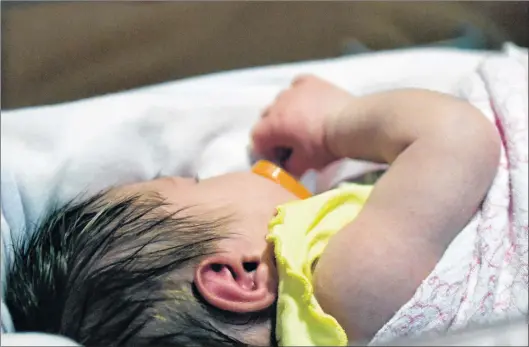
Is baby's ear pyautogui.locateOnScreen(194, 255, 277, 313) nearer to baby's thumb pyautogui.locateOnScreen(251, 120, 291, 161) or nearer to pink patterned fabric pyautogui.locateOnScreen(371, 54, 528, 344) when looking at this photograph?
pink patterned fabric pyautogui.locateOnScreen(371, 54, 528, 344)

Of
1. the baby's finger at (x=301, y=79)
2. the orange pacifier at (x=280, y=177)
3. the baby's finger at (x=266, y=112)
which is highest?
the baby's finger at (x=301, y=79)

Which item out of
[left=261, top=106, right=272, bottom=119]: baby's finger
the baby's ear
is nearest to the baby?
the baby's ear

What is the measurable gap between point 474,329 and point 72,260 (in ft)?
0.89

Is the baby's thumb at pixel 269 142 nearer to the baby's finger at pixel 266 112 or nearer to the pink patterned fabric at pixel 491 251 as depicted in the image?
the baby's finger at pixel 266 112

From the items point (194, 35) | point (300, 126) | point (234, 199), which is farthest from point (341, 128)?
point (194, 35)

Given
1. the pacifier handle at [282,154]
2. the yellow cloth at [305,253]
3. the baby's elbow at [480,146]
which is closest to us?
the yellow cloth at [305,253]

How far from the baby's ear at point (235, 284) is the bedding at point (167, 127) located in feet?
0.46

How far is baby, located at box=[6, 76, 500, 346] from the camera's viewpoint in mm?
442

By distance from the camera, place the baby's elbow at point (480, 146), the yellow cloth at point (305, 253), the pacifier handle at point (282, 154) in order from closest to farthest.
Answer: the yellow cloth at point (305, 253) → the baby's elbow at point (480, 146) → the pacifier handle at point (282, 154)

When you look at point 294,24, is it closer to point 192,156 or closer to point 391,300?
point 192,156

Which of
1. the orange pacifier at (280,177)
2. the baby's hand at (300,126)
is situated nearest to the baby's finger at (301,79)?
the baby's hand at (300,126)

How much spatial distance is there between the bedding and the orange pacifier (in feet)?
0.10

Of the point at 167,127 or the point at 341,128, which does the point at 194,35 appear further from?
the point at 341,128

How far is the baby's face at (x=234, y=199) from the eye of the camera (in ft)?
1.65
